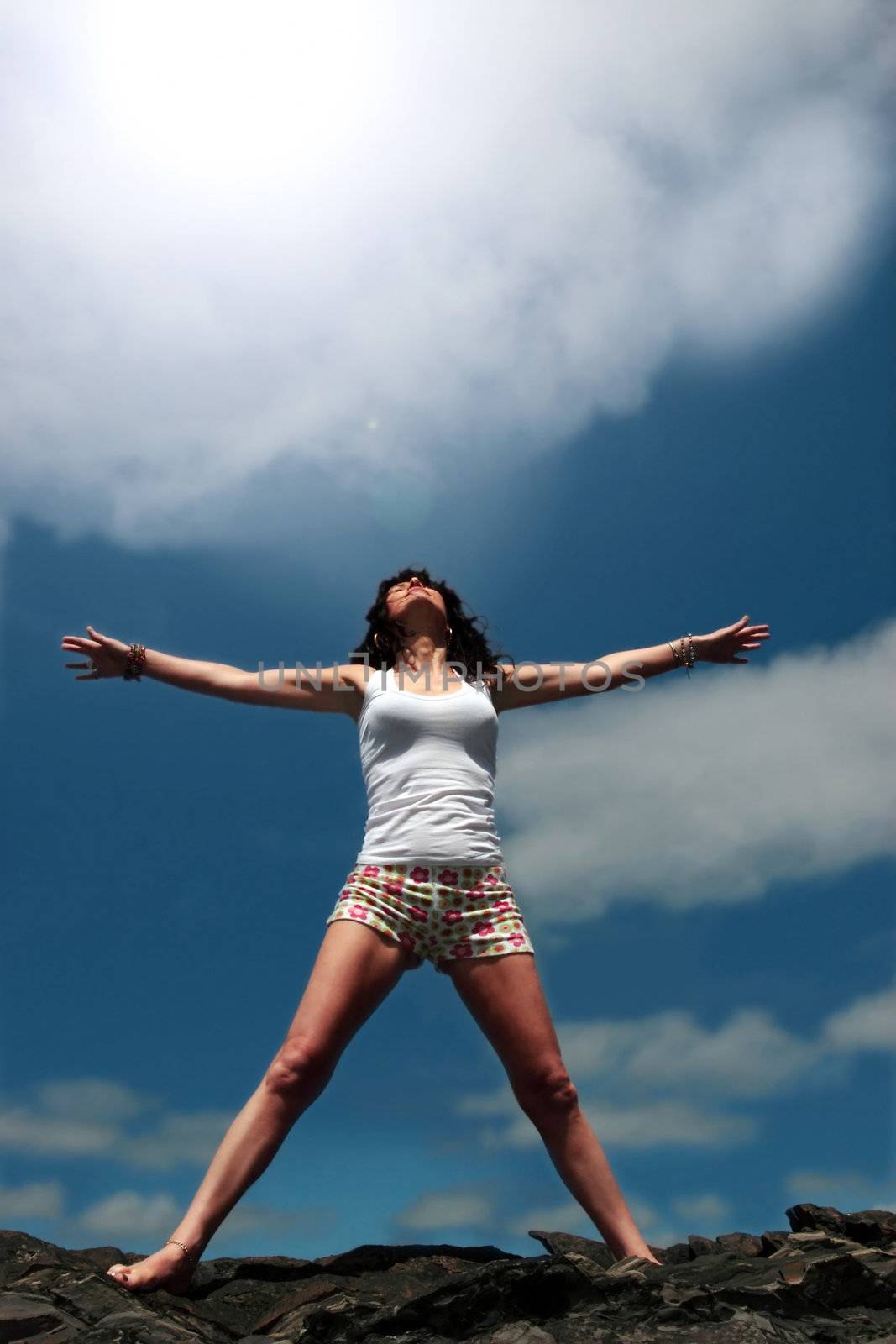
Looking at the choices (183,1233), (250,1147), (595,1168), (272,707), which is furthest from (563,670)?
(183,1233)

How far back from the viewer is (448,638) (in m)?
6.00

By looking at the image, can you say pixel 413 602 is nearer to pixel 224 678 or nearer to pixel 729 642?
pixel 224 678

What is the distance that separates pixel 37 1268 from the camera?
4449mm

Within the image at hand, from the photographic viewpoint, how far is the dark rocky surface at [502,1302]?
3.64 metres

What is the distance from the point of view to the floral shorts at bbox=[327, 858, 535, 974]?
484 centimetres

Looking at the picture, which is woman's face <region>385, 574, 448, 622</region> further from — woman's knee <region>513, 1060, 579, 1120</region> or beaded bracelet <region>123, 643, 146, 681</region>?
woman's knee <region>513, 1060, 579, 1120</region>

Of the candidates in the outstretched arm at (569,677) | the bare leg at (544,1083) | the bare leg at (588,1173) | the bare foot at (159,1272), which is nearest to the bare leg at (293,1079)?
the bare foot at (159,1272)

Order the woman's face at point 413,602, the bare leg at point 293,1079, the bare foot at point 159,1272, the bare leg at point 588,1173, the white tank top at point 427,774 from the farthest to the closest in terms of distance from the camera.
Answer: the woman's face at point 413,602, the white tank top at point 427,774, the bare leg at point 588,1173, the bare leg at point 293,1079, the bare foot at point 159,1272

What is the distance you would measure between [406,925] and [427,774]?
68 centimetres

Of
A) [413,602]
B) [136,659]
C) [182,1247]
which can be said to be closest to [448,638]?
[413,602]

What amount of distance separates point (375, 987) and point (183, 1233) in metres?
1.20

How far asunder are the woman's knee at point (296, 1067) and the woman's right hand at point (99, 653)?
2.08 metres

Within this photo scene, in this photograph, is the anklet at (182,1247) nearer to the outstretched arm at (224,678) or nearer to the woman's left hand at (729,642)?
the outstretched arm at (224,678)

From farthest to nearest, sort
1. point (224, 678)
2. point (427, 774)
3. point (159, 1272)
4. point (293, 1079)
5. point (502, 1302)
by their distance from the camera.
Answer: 1. point (224, 678)
2. point (427, 774)
3. point (293, 1079)
4. point (159, 1272)
5. point (502, 1302)
